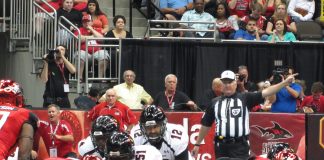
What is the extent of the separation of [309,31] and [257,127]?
14.0 feet

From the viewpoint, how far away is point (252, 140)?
663 inches

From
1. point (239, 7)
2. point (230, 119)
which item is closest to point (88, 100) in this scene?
point (230, 119)

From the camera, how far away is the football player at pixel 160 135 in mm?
10317

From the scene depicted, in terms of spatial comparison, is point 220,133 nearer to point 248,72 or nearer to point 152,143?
point 152,143

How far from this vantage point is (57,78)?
56.9ft

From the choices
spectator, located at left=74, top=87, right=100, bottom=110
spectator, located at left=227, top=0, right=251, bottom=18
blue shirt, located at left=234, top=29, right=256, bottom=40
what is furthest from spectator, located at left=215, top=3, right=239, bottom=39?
spectator, located at left=74, top=87, right=100, bottom=110

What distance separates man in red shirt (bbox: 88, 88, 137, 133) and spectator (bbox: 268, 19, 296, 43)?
4.02 metres

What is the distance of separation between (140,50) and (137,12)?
116 inches

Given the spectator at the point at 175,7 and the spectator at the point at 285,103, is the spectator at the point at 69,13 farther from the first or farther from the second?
the spectator at the point at 285,103

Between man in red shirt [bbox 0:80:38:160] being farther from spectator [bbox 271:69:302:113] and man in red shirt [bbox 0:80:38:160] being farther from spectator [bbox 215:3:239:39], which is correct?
spectator [bbox 215:3:239:39]

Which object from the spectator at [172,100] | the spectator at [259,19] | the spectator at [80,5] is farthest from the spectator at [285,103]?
the spectator at [80,5]

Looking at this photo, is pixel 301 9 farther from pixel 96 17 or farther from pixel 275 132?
pixel 275 132

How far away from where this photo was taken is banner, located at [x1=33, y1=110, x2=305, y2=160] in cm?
1661

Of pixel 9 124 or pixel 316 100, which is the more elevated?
pixel 9 124
